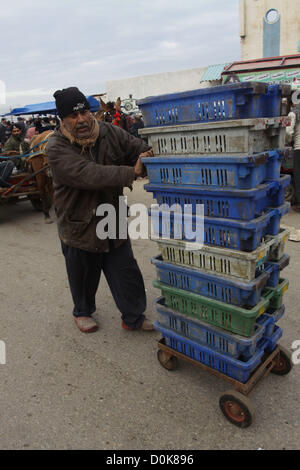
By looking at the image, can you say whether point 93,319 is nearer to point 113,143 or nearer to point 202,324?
point 202,324

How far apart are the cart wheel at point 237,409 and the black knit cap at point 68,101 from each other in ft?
7.09

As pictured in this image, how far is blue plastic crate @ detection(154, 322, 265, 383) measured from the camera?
215cm

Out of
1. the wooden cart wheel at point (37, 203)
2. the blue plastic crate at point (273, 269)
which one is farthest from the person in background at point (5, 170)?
the blue plastic crate at point (273, 269)

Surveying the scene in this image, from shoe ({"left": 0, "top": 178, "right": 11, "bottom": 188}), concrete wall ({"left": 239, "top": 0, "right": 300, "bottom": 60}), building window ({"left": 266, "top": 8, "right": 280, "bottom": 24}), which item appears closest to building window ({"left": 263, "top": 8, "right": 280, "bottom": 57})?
building window ({"left": 266, "top": 8, "right": 280, "bottom": 24})

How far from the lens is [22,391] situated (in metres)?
2.61

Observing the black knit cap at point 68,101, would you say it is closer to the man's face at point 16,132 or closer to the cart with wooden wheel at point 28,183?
the cart with wooden wheel at point 28,183

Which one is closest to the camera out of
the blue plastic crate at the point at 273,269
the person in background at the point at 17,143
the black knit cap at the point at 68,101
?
the blue plastic crate at the point at 273,269

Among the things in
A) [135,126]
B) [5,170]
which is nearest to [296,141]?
[5,170]

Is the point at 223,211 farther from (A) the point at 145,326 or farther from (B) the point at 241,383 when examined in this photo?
(A) the point at 145,326

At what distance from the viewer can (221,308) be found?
218cm

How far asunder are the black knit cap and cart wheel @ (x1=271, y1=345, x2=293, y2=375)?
2.25 m

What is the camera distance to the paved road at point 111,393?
2146mm

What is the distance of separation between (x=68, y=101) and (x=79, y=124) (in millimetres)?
168
